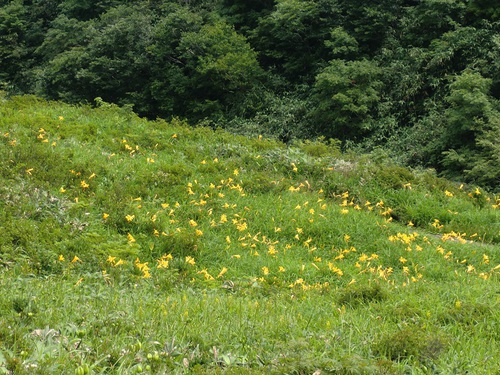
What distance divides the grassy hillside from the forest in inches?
245

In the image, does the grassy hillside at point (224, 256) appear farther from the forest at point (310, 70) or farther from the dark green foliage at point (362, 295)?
the forest at point (310, 70)

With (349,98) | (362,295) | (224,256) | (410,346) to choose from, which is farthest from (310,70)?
(410,346)

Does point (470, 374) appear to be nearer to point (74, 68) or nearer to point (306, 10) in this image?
point (306, 10)

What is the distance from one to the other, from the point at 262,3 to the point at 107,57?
25.3ft

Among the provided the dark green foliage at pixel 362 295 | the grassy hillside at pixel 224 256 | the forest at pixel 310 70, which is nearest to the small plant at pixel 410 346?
the grassy hillside at pixel 224 256

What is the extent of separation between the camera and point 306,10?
21.9 m

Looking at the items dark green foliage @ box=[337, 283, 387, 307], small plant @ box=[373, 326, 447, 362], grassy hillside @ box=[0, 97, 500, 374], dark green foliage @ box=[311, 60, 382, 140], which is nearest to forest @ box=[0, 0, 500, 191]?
dark green foliage @ box=[311, 60, 382, 140]

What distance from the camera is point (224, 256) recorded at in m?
6.15

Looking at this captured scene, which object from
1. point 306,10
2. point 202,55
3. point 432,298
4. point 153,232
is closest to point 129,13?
point 202,55

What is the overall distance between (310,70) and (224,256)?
18.4 meters

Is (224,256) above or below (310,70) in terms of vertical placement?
below

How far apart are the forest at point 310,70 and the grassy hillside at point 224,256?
621 cm

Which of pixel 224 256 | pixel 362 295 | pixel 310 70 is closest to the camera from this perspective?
pixel 362 295

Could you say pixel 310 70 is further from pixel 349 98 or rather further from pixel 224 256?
pixel 224 256
